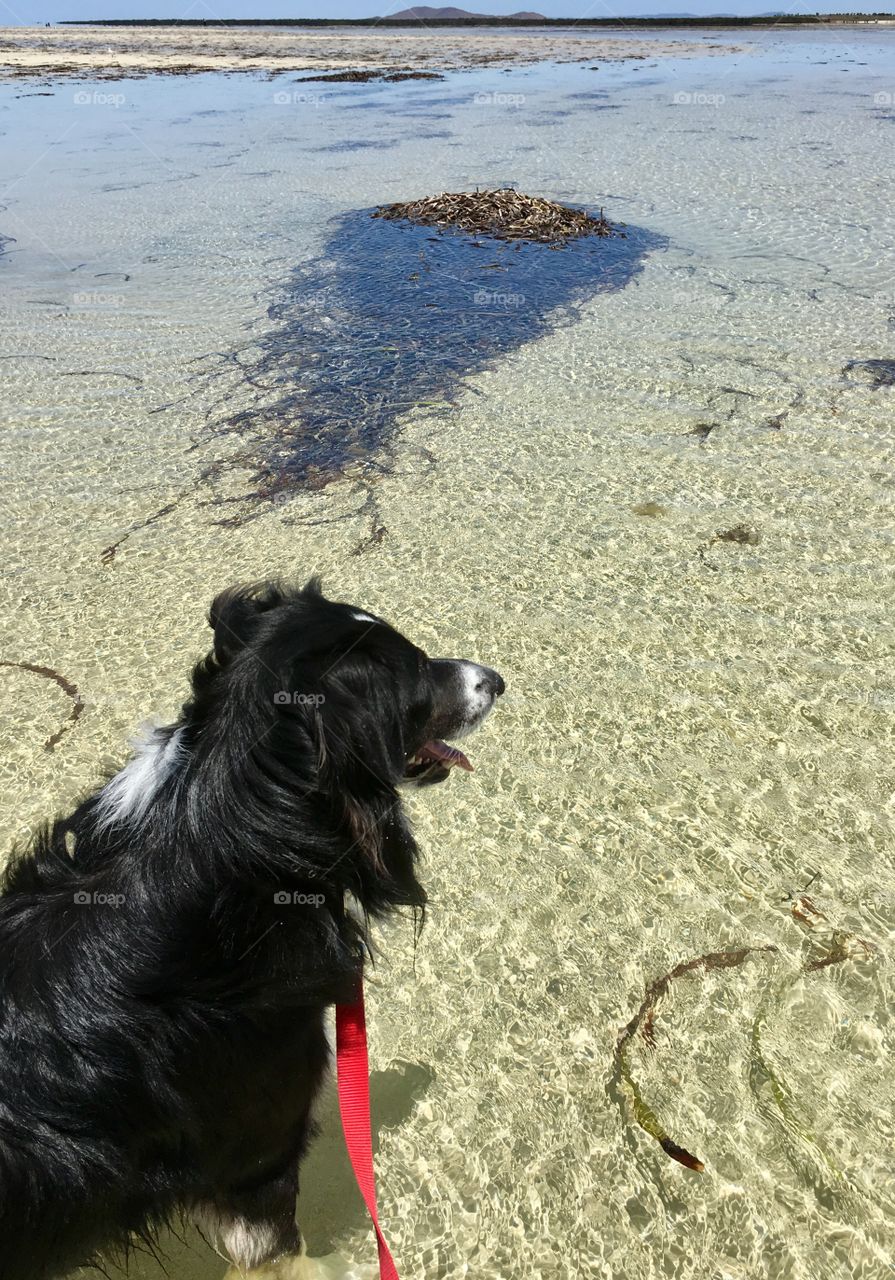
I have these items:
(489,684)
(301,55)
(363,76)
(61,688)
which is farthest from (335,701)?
(301,55)

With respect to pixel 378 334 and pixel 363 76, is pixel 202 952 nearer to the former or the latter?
pixel 378 334

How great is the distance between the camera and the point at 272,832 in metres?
1.57

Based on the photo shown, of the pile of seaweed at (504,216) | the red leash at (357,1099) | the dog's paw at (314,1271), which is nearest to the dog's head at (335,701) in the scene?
the red leash at (357,1099)

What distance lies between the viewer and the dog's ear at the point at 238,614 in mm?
1918

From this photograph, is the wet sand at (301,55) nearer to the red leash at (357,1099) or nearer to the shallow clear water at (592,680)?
the shallow clear water at (592,680)

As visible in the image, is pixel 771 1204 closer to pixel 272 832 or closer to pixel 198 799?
pixel 272 832

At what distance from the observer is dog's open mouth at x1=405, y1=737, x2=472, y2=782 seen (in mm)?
2188

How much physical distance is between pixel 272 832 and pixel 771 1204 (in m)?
1.54

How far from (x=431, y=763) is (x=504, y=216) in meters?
9.50

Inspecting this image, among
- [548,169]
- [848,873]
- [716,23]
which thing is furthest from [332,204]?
[716,23]

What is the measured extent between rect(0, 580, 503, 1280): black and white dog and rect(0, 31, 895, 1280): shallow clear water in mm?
591

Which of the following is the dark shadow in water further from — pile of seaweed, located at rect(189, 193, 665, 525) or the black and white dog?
the black and white dog

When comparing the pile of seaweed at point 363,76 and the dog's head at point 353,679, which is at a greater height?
the pile of seaweed at point 363,76

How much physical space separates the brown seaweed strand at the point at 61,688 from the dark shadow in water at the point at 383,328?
1.81 meters
